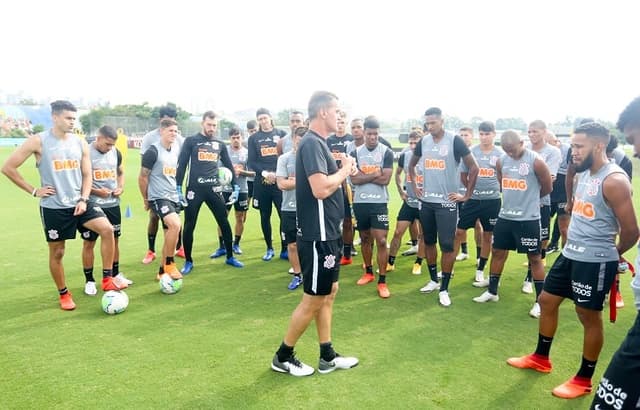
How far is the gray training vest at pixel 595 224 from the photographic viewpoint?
3572 millimetres

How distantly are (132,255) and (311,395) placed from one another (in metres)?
5.64

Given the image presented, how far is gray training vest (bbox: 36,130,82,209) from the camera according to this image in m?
5.48

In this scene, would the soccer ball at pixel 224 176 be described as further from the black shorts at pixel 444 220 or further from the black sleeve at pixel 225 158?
the black shorts at pixel 444 220

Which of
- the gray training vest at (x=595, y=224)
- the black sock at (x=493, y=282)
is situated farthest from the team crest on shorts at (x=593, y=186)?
the black sock at (x=493, y=282)

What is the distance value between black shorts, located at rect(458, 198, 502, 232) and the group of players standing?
0.02 meters

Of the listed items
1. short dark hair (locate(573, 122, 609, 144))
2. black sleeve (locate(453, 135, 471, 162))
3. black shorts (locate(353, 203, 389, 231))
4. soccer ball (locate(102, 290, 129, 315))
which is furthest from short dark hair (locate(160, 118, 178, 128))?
short dark hair (locate(573, 122, 609, 144))

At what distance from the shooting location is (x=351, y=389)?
3742 millimetres

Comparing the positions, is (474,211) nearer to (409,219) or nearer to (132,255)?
(409,219)

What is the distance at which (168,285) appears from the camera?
6.04 meters

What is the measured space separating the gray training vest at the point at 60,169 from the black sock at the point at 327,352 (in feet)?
12.0

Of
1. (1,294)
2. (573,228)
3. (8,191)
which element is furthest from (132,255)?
(8,191)

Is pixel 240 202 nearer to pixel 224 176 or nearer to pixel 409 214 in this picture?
pixel 224 176

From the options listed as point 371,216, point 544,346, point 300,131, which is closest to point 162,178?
point 300,131

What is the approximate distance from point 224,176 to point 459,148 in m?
3.75
